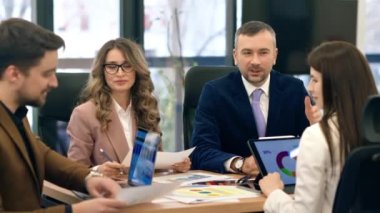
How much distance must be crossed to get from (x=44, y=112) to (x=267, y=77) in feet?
3.64

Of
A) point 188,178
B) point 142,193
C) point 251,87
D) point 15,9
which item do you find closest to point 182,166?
point 188,178

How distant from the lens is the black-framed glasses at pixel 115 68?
3080 mm

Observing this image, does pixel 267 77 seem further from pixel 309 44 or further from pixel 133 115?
pixel 309 44

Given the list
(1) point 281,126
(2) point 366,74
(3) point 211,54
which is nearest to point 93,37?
(3) point 211,54

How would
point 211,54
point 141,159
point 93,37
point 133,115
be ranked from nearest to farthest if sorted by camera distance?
point 141,159 < point 133,115 < point 93,37 < point 211,54

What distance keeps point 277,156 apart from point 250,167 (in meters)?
0.27

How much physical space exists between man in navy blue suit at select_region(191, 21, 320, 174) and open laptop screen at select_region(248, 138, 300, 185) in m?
0.48

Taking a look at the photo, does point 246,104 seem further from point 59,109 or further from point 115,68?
point 59,109

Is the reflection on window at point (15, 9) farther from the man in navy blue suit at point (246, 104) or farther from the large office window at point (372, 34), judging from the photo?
the large office window at point (372, 34)

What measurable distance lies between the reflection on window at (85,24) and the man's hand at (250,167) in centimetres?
210

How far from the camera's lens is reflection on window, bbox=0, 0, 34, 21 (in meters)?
4.33

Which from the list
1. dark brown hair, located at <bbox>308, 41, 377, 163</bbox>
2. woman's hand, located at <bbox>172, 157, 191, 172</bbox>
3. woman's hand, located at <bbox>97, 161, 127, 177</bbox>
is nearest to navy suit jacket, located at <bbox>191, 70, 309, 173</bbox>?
woman's hand, located at <bbox>172, 157, 191, 172</bbox>

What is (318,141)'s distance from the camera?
193cm

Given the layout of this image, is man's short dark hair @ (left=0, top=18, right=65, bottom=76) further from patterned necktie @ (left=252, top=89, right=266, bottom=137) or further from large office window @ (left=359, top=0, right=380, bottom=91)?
large office window @ (left=359, top=0, right=380, bottom=91)
